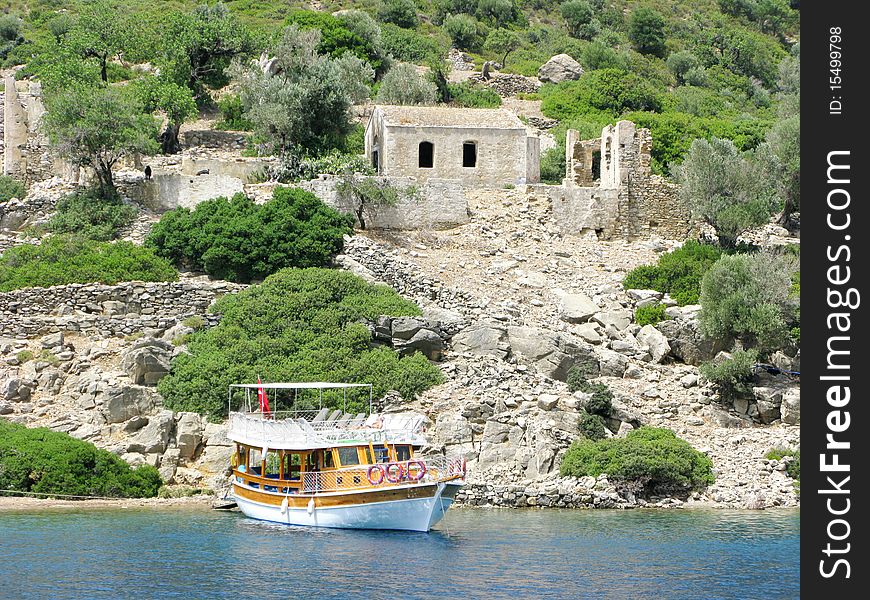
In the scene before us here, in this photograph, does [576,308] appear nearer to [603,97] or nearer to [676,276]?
[676,276]

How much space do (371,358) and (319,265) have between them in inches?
246

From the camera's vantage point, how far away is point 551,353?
120ft

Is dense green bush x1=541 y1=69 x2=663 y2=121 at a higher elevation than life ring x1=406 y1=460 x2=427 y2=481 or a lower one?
higher

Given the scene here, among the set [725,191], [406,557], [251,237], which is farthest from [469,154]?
[406,557]

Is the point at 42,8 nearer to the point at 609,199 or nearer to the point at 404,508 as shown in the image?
the point at 609,199

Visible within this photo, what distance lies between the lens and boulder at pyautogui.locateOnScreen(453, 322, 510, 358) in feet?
119

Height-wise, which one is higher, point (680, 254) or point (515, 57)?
point (515, 57)

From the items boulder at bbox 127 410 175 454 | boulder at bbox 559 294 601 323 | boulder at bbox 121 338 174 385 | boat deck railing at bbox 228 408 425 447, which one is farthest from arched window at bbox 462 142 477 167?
boulder at bbox 127 410 175 454

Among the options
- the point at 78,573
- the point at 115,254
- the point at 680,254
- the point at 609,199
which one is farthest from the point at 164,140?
the point at 78,573

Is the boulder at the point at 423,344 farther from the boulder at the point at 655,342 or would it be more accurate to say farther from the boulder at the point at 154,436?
the boulder at the point at 154,436

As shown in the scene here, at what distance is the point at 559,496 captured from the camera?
31.6 meters

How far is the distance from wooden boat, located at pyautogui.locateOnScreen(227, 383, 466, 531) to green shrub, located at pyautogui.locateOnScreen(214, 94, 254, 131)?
2939 cm

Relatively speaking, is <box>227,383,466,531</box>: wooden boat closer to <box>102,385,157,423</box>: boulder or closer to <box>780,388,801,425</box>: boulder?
<box>102,385,157,423</box>: boulder

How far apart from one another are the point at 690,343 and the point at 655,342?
41.0 inches
